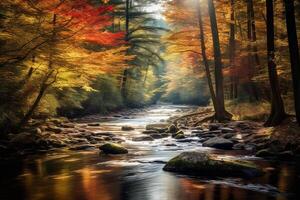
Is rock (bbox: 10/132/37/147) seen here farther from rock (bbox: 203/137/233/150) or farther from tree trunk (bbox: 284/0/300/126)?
tree trunk (bbox: 284/0/300/126)

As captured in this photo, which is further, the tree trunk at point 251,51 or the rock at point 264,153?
the tree trunk at point 251,51

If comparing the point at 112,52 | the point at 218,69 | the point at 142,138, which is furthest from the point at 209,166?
the point at 218,69

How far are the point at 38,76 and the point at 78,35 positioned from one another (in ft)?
8.34

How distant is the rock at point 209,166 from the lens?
32.7 ft

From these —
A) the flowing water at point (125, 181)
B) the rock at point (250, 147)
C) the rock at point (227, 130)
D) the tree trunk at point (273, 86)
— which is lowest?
the flowing water at point (125, 181)

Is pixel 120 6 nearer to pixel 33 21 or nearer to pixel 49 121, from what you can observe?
pixel 49 121

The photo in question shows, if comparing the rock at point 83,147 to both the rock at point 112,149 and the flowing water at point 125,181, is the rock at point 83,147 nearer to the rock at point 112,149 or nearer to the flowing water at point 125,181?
the rock at point 112,149

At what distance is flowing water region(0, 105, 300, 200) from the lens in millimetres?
8477

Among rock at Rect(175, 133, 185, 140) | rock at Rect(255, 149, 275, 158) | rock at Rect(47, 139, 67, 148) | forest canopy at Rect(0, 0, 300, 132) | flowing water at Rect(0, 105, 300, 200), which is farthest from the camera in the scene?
rock at Rect(175, 133, 185, 140)

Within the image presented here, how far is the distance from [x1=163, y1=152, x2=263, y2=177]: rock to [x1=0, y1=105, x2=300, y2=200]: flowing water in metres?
0.33

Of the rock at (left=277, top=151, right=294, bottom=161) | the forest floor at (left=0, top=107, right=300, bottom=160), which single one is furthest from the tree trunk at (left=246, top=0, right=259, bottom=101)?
the rock at (left=277, top=151, right=294, bottom=161)

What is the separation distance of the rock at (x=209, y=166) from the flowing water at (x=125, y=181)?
331 millimetres

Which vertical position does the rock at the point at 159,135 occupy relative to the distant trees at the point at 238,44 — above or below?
below

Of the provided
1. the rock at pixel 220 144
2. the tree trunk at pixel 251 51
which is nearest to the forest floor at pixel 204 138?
the rock at pixel 220 144
